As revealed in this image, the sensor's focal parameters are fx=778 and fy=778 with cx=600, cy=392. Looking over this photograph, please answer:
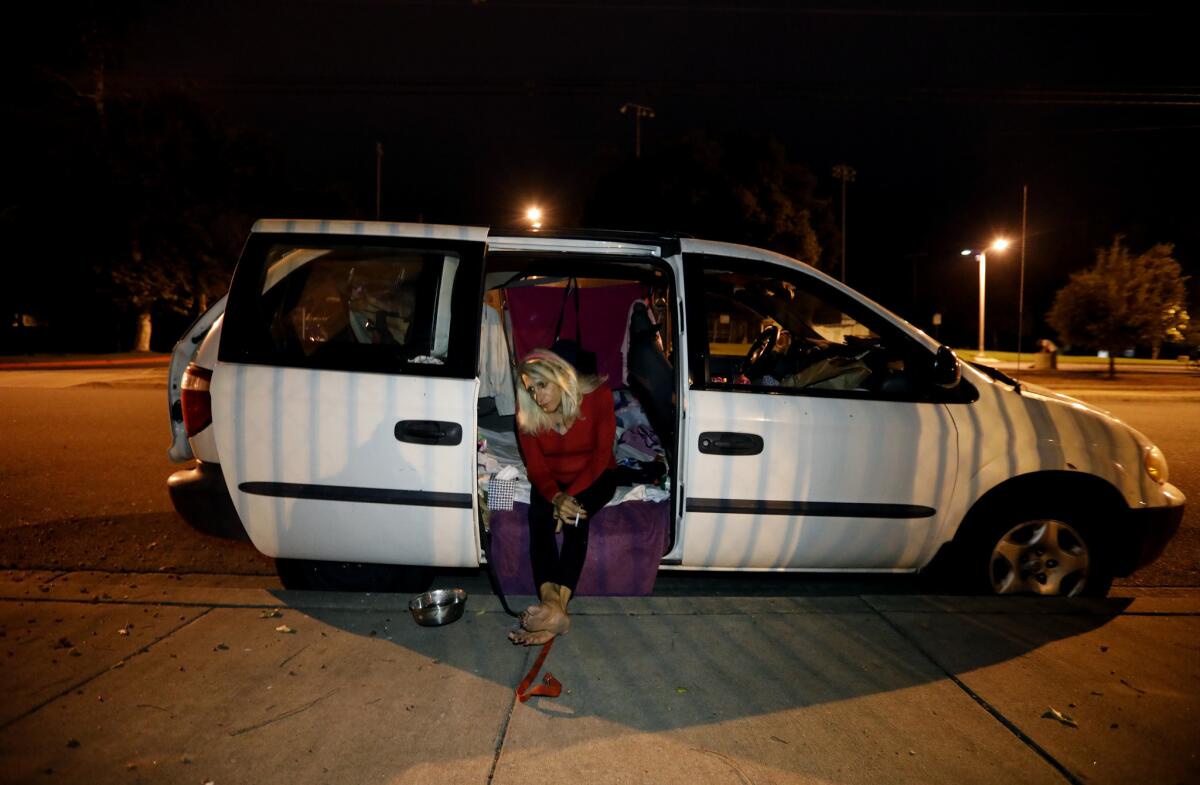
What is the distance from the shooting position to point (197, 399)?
12.4 feet

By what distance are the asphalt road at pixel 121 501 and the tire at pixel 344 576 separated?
0.72 m

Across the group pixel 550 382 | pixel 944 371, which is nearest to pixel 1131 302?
pixel 944 371

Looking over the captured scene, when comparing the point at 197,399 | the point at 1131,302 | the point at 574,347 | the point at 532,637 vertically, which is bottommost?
the point at 532,637

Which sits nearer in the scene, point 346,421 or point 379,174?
point 346,421

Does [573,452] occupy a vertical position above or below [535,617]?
above

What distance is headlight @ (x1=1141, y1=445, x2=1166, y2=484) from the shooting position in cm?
398

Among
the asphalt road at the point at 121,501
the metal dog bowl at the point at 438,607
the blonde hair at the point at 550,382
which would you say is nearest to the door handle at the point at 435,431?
the blonde hair at the point at 550,382

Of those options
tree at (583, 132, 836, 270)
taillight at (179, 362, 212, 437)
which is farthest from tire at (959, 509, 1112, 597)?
tree at (583, 132, 836, 270)

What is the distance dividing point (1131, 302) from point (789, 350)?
2381 cm

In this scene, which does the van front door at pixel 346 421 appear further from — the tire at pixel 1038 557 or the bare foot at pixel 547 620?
the tire at pixel 1038 557

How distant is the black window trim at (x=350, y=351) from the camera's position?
11.9 ft

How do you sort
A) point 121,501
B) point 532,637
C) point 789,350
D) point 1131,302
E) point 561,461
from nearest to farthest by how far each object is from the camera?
point 532,637, point 561,461, point 789,350, point 121,501, point 1131,302

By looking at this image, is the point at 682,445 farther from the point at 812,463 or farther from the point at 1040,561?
the point at 1040,561

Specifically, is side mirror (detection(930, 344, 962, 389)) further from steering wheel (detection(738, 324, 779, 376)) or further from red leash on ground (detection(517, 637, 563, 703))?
red leash on ground (detection(517, 637, 563, 703))
